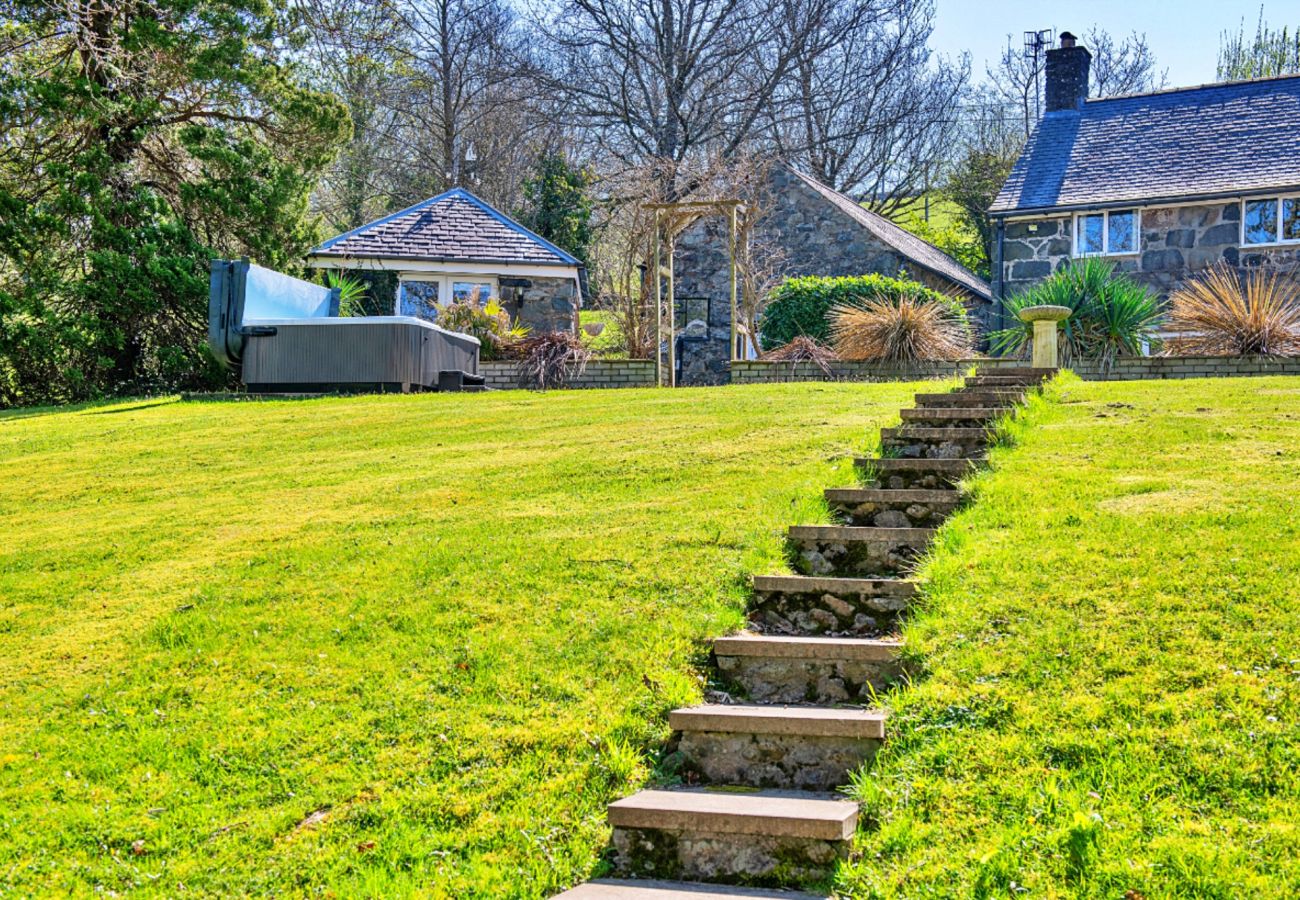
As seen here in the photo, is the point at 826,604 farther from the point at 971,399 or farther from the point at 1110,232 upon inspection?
the point at 1110,232

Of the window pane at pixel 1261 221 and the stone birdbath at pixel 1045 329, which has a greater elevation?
the window pane at pixel 1261 221

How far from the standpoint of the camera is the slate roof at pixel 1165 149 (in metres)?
20.7

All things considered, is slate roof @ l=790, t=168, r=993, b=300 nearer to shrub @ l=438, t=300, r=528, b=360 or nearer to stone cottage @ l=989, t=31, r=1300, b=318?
stone cottage @ l=989, t=31, r=1300, b=318

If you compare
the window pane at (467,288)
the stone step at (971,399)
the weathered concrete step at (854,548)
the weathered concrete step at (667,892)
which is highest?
the window pane at (467,288)

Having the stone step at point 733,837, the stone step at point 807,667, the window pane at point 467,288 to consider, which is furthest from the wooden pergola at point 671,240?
the stone step at point 733,837

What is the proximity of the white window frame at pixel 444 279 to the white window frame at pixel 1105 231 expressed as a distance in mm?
10317

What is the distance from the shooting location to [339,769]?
462 cm

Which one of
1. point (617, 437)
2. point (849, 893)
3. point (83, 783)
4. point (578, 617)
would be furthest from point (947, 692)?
point (617, 437)

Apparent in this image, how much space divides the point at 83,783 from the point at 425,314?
1788 centimetres

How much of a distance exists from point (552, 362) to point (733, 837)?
1324 cm

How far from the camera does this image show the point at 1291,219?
20.2 metres

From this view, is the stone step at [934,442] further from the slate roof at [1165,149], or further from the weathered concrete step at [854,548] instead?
the slate roof at [1165,149]

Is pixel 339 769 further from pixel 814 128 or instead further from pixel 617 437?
pixel 814 128

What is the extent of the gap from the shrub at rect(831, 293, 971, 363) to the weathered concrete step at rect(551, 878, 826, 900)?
11.4 m
